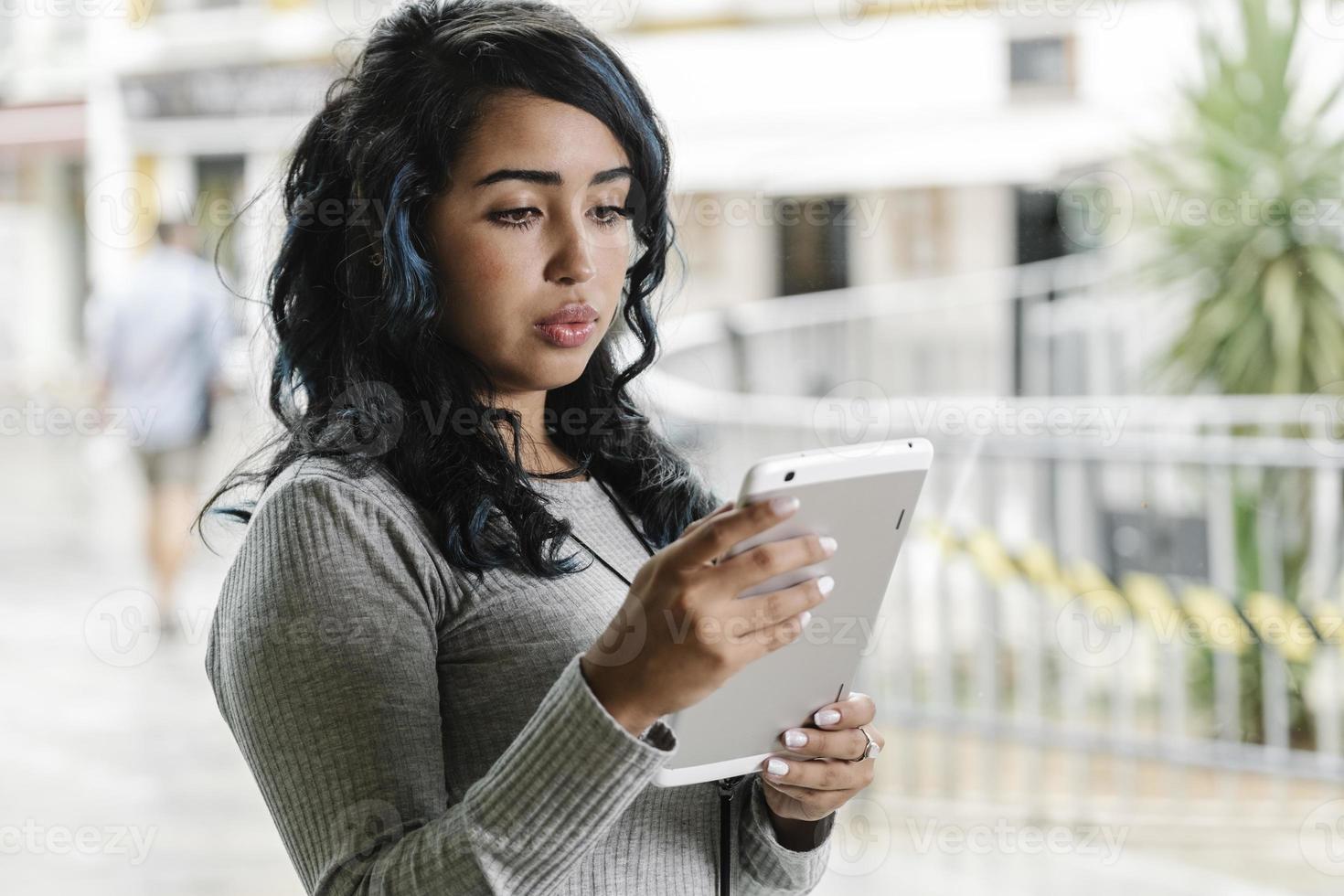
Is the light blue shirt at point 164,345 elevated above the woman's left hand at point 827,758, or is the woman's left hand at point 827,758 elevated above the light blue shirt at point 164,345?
the light blue shirt at point 164,345

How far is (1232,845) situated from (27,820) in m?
2.22

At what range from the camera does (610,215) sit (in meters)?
0.97

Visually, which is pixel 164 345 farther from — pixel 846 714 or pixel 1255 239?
pixel 846 714

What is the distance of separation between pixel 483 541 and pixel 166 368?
2963 mm

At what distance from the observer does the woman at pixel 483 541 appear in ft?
2.24

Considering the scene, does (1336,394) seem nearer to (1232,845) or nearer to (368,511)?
(1232,845)

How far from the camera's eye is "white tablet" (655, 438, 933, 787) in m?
0.71

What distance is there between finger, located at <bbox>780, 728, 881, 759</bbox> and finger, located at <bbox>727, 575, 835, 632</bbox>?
0.19 metres

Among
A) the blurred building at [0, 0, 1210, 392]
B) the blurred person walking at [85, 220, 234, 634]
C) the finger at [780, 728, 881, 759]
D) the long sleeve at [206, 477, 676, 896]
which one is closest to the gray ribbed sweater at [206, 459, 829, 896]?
the long sleeve at [206, 477, 676, 896]

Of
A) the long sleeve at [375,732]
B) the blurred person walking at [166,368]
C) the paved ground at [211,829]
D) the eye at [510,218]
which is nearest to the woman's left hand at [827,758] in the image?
the long sleeve at [375,732]

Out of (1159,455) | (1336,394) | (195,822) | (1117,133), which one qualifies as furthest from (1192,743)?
(195,822)

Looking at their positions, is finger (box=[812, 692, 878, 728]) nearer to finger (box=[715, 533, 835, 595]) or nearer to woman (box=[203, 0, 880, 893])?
woman (box=[203, 0, 880, 893])

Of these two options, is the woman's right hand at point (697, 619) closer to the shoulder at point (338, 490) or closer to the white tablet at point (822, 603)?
the white tablet at point (822, 603)

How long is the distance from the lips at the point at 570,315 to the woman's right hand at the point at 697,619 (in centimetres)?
30
